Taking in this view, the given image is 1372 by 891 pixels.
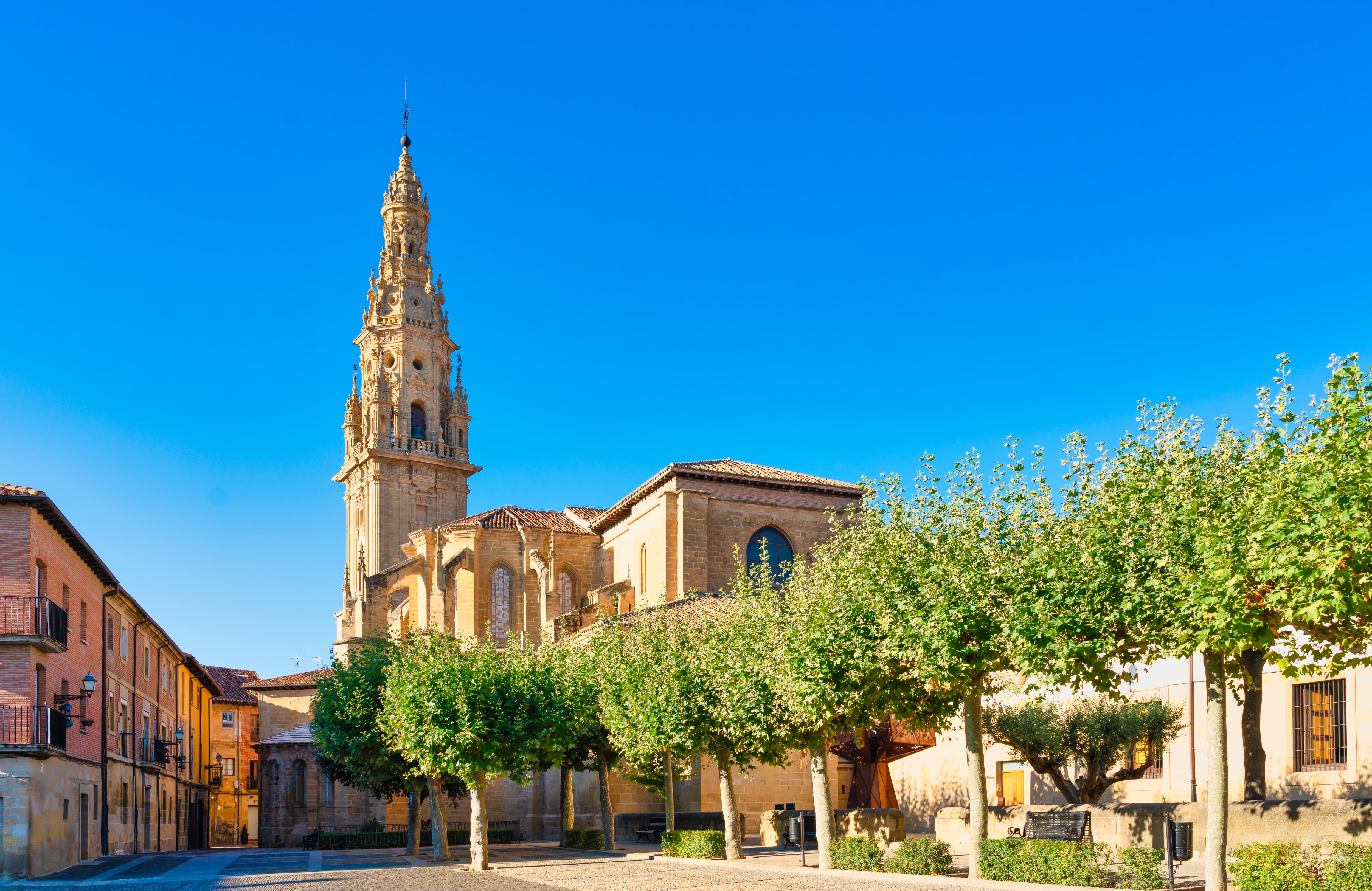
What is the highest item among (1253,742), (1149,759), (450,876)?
(1253,742)

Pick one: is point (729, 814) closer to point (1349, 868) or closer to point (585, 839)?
point (585, 839)

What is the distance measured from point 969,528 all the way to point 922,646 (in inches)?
92.3

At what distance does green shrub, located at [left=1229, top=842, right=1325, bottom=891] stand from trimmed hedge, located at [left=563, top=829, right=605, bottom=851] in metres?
19.5

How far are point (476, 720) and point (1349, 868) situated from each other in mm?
17749

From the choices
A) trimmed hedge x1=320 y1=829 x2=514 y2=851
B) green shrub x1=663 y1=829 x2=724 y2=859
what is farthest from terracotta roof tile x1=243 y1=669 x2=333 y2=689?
green shrub x1=663 y1=829 x2=724 y2=859

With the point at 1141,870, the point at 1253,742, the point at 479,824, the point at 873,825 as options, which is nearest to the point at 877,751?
the point at 873,825

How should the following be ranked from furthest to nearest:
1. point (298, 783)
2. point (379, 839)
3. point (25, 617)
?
point (298, 783), point (379, 839), point (25, 617)

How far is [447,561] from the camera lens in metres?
56.2

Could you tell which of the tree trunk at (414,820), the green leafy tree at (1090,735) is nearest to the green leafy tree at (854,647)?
the green leafy tree at (1090,735)

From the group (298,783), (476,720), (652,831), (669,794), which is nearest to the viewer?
(476,720)

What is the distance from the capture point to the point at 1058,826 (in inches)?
837

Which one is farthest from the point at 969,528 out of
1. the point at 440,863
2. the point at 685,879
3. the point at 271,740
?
the point at 271,740

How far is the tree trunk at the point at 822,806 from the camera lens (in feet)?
73.4

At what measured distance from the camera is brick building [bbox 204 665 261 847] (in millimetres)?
69562
